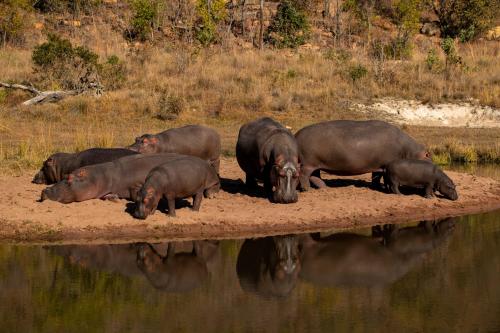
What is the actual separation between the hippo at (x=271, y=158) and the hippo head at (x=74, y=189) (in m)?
2.52

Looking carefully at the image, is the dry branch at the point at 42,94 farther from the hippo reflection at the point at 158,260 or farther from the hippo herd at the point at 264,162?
the hippo reflection at the point at 158,260

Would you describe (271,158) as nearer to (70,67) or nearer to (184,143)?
(184,143)

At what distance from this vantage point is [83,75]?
88.5 feet

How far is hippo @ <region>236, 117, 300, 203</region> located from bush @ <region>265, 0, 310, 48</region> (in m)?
25.5

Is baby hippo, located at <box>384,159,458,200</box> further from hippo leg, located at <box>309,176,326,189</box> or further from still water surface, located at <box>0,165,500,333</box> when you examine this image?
still water surface, located at <box>0,165,500,333</box>

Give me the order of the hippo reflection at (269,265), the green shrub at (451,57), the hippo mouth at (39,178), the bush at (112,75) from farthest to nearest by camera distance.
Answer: the green shrub at (451,57)
the bush at (112,75)
the hippo mouth at (39,178)
the hippo reflection at (269,265)

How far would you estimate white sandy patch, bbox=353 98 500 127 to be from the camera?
24.2 metres

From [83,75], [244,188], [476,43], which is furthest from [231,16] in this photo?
[244,188]

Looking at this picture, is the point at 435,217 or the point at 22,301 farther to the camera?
the point at 435,217

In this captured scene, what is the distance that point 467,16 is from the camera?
4312 centimetres

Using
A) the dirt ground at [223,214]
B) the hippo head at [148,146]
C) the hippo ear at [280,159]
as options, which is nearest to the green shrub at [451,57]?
the dirt ground at [223,214]

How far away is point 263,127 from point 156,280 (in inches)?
171

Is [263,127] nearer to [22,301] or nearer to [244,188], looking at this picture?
[244,188]

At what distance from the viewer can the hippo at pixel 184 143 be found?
14.4m
